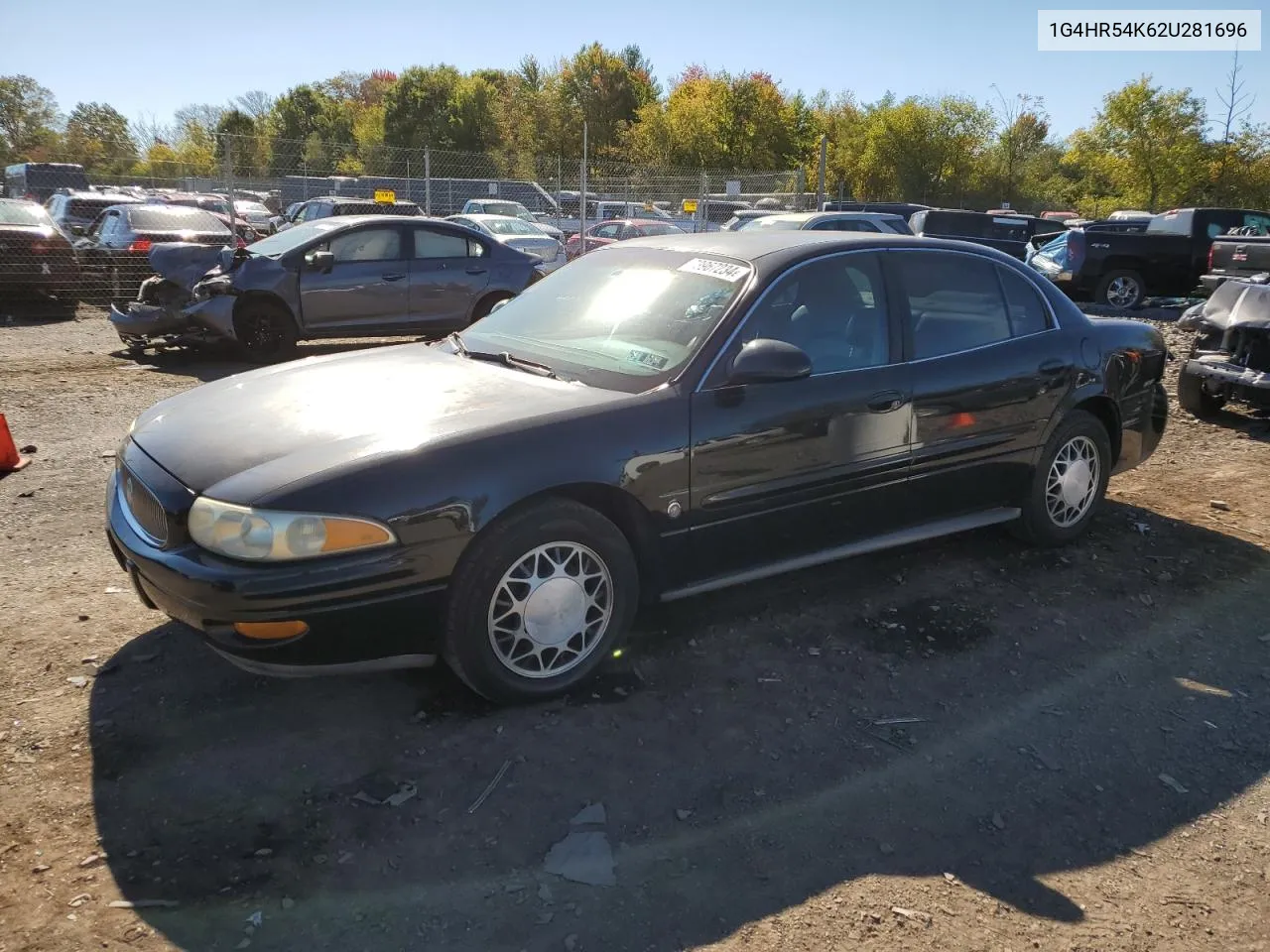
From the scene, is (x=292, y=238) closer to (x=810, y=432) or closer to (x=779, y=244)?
(x=779, y=244)

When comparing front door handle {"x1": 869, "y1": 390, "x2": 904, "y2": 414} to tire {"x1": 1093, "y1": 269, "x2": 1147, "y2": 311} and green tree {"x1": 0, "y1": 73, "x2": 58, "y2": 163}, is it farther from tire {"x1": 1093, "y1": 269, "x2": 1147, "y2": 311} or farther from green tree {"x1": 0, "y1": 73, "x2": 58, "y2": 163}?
green tree {"x1": 0, "y1": 73, "x2": 58, "y2": 163}

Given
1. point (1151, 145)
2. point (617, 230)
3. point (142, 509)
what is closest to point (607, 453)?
point (142, 509)

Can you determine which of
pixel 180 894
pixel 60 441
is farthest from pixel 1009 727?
pixel 60 441

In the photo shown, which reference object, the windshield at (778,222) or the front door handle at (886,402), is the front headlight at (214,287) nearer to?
the windshield at (778,222)

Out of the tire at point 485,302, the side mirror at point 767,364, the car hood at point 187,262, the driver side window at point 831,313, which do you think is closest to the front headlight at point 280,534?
the side mirror at point 767,364

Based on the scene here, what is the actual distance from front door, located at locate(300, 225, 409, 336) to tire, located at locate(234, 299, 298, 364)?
0.70ft

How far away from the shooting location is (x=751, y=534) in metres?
3.95

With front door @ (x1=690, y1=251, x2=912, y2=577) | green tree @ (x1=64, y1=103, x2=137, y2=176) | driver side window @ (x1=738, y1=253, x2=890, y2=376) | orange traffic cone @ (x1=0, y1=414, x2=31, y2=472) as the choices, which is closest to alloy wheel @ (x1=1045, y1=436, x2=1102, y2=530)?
front door @ (x1=690, y1=251, x2=912, y2=577)

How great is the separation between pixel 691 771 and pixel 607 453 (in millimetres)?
1111

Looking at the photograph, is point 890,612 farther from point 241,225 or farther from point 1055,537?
point 241,225

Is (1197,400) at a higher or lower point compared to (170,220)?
lower

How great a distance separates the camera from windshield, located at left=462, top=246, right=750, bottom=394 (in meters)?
3.89

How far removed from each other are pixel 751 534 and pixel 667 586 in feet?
1.33

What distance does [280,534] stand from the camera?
3.04 meters
